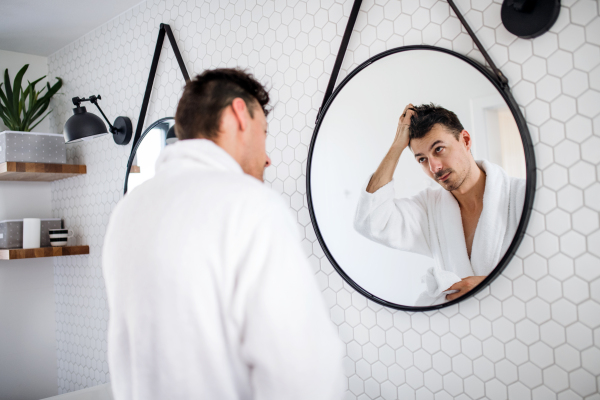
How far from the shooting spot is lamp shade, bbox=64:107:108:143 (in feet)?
5.81

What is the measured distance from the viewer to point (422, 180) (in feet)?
3.52

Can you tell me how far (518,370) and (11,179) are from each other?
92.1 inches

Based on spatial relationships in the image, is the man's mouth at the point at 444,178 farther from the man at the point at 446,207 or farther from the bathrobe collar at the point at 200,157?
the bathrobe collar at the point at 200,157

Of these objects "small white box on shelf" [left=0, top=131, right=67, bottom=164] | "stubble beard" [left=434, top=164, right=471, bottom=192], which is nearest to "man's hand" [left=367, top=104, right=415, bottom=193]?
"stubble beard" [left=434, top=164, right=471, bottom=192]

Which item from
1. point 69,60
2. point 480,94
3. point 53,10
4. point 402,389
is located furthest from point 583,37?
point 69,60

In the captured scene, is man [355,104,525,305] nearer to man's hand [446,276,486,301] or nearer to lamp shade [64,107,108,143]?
man's hand [446,276,486,301]

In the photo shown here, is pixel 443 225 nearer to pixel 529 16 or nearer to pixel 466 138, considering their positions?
pixel 466 138

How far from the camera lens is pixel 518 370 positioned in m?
0.96

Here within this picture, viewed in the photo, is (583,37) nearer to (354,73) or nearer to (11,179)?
(354,73)

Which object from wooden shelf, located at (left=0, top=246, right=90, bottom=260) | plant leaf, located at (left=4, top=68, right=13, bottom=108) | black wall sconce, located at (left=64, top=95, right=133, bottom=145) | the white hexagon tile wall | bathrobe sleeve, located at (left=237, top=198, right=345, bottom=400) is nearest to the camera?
bathrobe sleeve, located at (left=237, top=198, right=345, bottom=400)

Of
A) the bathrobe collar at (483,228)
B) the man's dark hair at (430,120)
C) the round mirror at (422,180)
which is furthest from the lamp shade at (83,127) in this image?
the bathrobe collar at (483,228)

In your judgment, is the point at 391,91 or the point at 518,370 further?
the point at 391,91

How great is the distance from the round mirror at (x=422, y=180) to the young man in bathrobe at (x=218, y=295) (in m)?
0.50

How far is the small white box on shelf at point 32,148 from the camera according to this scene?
79.8 inches
